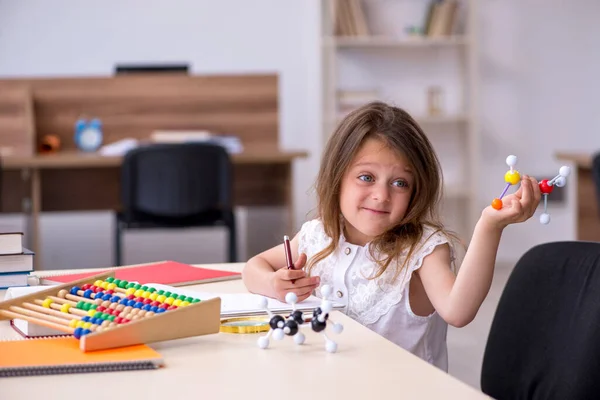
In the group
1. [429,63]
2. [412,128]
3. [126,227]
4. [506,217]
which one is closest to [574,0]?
[429,63]

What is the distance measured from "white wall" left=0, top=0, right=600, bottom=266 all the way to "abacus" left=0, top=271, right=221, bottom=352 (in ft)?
14.6

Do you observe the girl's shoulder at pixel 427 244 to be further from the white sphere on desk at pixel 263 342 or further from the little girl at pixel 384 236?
the white sphere on desk at pixel 263 342

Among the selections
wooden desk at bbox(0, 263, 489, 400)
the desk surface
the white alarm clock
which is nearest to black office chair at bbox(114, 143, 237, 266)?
the desk surface

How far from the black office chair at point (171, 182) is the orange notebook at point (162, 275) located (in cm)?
230

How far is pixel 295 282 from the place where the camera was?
133cm

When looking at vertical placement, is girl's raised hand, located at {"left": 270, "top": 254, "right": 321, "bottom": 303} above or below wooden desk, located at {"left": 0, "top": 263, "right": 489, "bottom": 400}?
above

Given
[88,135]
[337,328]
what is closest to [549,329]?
[337,328]

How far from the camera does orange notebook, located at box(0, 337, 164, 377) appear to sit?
96 centimetres

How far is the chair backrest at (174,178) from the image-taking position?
4012 mm

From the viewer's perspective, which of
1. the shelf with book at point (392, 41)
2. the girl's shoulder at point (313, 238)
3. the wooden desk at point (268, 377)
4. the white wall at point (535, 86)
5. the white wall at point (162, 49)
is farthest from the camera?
the white wall at point (535, 86)

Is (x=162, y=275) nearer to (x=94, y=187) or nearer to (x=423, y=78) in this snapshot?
(x=94, y=187)

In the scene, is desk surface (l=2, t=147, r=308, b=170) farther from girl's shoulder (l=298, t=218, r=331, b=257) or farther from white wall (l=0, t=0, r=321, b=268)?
girl's shoulder (l=298, t=218, r=331, b=257)

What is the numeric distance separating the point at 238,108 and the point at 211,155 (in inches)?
23.7

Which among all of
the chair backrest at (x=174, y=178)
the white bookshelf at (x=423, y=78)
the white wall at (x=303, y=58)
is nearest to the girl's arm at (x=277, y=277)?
the chair backrest at (x=174, y=178)
